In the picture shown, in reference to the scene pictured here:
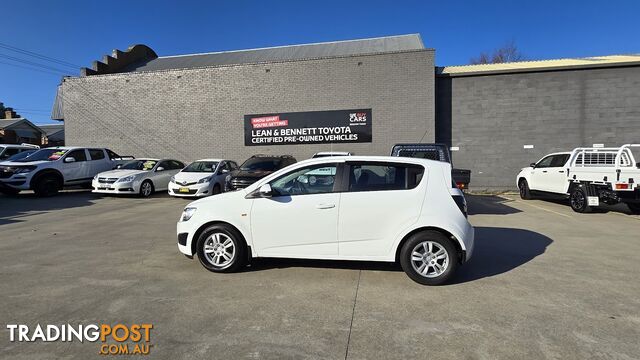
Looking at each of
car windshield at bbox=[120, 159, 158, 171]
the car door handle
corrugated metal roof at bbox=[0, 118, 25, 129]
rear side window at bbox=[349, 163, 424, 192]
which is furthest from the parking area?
corrugated metal roof at bbox=[0, 118, 25, 129]

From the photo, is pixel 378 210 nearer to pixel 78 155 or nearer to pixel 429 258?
pixel 429 258

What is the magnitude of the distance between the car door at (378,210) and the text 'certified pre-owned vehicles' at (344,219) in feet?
0.04

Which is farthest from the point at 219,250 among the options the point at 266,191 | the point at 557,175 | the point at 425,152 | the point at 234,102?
the point at 234,102

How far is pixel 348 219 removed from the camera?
15.2ft

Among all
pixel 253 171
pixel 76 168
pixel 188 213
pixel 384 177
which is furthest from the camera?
pixel 76 168

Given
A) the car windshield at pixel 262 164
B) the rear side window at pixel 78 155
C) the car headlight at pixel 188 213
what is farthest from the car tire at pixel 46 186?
the car headlight at pixel 188 213

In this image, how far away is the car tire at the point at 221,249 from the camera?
192 inches

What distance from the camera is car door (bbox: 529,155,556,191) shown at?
12297mm

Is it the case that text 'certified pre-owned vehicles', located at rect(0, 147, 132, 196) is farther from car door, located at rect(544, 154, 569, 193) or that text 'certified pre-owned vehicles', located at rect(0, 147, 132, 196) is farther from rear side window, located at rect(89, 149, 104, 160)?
car door, located at rect(544, 154, 569, 193)

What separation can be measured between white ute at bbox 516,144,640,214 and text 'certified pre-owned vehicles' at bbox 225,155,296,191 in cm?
897

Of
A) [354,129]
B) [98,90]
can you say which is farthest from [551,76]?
[98,90]

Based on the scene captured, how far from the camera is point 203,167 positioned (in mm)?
14367

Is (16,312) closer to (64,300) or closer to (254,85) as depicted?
(64,300)

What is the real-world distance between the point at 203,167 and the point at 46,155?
19.9 feet
